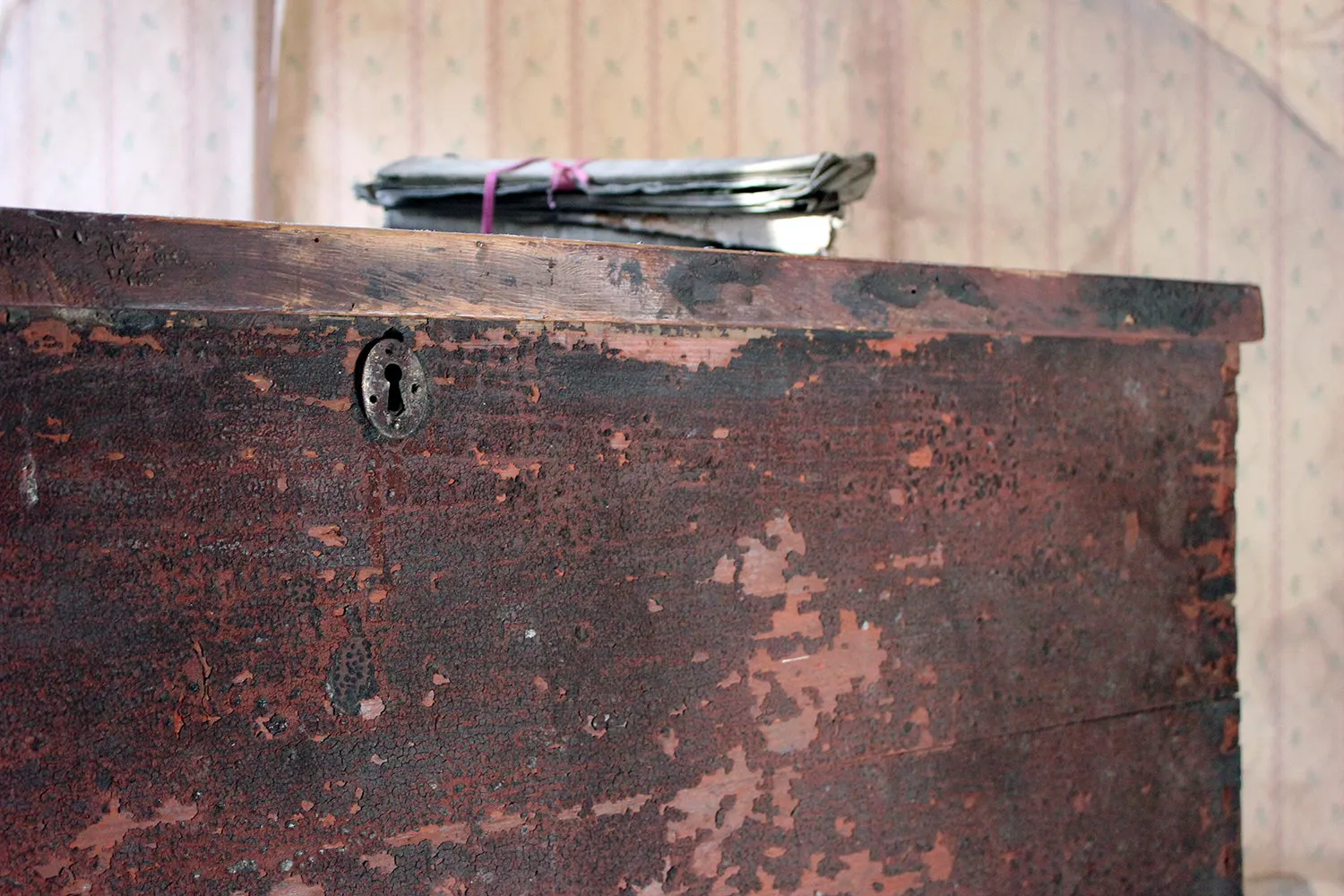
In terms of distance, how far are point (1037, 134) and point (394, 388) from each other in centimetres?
156

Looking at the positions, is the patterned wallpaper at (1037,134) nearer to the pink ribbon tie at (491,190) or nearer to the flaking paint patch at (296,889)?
the pink ribbon tie at (491,190)

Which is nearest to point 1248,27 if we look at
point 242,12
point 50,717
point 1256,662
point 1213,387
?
point 1256,662

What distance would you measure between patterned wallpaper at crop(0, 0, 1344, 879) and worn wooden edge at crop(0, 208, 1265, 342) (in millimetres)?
971

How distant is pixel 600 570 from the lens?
27.2 inches

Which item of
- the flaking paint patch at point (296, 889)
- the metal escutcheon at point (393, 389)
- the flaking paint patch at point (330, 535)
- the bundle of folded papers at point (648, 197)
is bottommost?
the flaking paint patch at point (296, 889)

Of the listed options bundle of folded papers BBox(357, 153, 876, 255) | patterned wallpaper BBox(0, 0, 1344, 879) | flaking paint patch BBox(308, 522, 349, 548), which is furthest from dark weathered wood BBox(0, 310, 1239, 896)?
patterned wallpaper BBox(0, 0, 1344, 879)

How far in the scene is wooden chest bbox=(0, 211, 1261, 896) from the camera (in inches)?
22.2

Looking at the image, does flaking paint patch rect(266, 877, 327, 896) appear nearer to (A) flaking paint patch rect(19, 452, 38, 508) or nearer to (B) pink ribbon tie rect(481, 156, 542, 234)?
(A) flaking paint patch rect(19, 452, 38, 508)

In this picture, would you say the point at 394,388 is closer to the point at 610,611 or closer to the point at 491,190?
the point at 610,611

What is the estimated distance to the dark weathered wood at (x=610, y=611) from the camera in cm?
56

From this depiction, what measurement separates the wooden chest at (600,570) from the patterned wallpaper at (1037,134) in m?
0.98

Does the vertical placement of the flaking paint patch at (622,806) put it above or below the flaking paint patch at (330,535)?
below

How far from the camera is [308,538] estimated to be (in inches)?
24.0

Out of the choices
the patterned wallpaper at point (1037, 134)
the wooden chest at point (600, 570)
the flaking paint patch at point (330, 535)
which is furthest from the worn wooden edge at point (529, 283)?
the patterned wallpaper at point (1037, 134)
